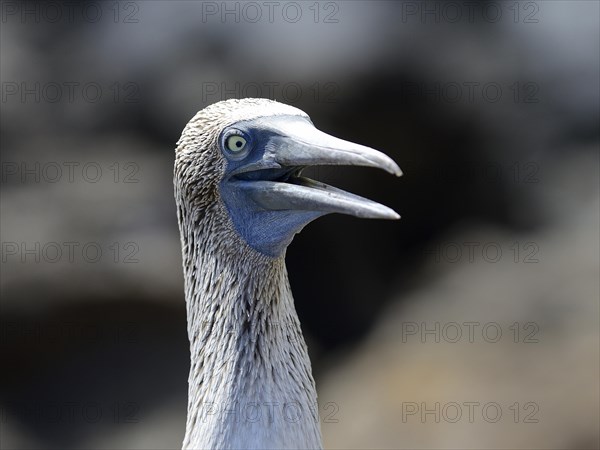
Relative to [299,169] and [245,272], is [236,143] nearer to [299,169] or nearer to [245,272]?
[299,169]

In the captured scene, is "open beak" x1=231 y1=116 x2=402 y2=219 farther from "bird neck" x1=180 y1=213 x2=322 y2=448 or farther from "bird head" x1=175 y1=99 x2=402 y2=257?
"bird neck" x1=180 y1=213 x2=322 y2=448

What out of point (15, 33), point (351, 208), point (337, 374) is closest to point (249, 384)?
point (351, 208)

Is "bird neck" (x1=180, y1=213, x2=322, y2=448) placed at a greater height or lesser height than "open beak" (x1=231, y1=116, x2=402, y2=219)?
lesser

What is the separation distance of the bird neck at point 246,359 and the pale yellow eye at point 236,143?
295mm

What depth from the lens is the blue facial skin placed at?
287 cm

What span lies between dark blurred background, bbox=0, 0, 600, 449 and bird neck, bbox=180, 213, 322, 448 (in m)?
3.11

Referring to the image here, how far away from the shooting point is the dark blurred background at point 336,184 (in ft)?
20.7

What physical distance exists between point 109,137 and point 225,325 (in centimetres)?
381

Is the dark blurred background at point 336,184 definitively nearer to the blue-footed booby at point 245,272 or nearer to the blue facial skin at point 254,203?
the blue-footed booby at point 245,272

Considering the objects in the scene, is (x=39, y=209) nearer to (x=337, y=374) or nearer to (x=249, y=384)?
(x=337, y=374)

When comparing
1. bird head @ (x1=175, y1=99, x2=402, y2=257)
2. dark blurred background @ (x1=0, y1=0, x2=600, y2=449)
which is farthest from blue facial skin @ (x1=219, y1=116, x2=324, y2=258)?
dark blurred background @ (x1=0, y1=0, x2=600, y2=449)

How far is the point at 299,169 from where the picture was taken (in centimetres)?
298

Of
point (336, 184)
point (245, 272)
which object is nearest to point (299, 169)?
point (245, 272)

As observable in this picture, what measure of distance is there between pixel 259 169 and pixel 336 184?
3.60 metres
